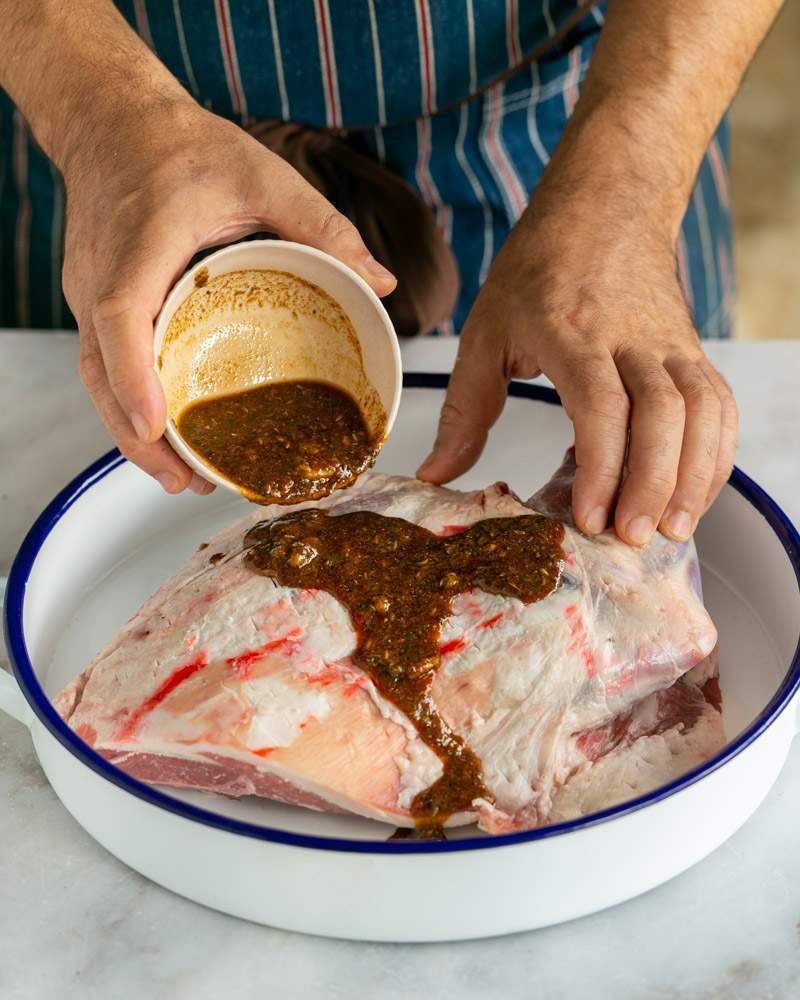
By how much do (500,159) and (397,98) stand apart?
0.22 m

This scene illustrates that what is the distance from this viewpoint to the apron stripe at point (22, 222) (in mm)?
2161

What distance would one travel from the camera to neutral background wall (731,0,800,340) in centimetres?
404

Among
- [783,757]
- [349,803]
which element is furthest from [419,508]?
[783,757]

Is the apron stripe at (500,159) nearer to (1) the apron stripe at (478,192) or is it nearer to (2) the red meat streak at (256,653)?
(1) the apron stripe at (478,192)

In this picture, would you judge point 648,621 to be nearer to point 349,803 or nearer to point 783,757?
point 783,757

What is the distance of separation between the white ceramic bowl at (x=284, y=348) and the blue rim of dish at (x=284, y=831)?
25 centimetres

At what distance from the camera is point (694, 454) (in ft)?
4.44

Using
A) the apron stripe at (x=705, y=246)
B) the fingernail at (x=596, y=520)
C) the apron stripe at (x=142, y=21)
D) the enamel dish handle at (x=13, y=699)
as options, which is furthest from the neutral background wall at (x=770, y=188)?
the enamel dish handle at (x=13, y=699)

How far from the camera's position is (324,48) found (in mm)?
1869

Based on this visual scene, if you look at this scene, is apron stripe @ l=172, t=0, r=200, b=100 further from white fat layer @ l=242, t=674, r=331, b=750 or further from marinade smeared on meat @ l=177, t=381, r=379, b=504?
white fat layer @ l=242, t=674, r=331, b=750

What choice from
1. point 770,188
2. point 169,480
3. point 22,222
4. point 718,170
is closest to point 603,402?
point 169,480

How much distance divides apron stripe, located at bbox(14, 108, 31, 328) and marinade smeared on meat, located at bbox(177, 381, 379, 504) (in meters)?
1.02


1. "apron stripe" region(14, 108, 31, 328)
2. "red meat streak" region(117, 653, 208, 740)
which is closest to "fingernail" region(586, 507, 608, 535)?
"red meat streak" region(117, 653, 208, 740)

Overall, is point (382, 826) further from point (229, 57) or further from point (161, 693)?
point (229, 57)
